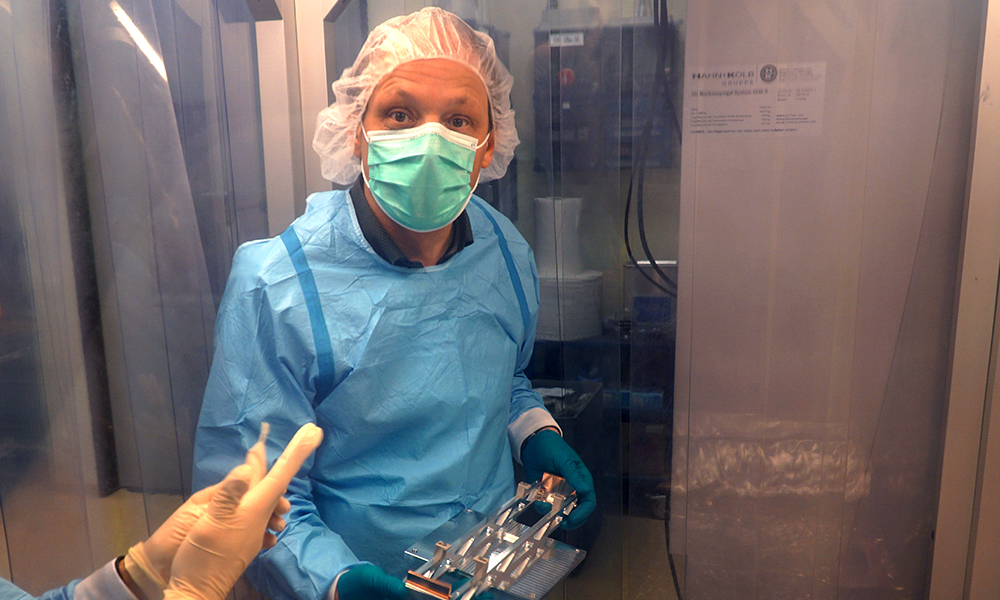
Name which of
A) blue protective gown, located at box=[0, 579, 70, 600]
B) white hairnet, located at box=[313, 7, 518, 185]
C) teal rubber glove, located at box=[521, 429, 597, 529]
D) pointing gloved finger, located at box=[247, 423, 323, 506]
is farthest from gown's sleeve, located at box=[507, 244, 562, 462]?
blue protective gown, located at box=[0, 579, 70, 600]

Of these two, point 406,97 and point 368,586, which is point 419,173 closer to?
point 406,97

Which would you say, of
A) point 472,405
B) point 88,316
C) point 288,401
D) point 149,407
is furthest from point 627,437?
point 88,316

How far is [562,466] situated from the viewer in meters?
1.18

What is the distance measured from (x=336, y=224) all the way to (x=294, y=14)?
20.4 inches

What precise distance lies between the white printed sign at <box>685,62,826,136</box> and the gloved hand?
40.6 inches

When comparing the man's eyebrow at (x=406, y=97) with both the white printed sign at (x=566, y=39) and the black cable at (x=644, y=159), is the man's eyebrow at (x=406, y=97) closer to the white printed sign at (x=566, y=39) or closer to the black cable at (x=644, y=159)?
the white printed sign at (x=566, y=39)

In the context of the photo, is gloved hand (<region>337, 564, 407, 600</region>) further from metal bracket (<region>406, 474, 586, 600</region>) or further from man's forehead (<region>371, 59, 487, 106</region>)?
man's forehead (<region>371, 59, 487, 106</region>)

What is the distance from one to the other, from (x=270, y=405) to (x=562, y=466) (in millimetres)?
530

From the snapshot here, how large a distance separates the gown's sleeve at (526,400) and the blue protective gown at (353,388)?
123 millimetres

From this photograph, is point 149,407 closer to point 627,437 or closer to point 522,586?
point 522,586

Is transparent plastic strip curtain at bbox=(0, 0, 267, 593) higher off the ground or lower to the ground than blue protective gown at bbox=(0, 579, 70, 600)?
higher

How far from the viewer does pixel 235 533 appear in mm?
653

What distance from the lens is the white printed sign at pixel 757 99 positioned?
133 centimetres

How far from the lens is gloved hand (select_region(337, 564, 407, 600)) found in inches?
33.1
